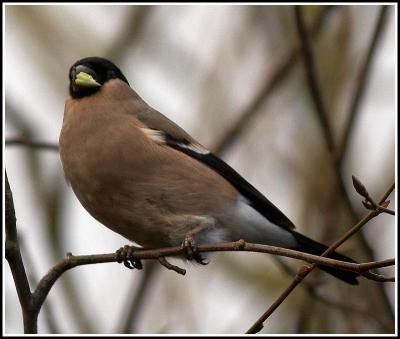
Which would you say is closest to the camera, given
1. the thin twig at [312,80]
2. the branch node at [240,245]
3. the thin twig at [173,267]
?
the branch node at [240,245]

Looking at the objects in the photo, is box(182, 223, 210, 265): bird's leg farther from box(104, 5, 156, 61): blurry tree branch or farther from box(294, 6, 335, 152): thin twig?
box(104, 5, 156, 61): blurry tree branch

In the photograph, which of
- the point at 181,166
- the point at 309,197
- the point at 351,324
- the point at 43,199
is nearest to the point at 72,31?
the point at 43,199

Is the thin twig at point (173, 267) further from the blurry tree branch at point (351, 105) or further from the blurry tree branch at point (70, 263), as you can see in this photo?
the blurry tree branch at point (351, 105)

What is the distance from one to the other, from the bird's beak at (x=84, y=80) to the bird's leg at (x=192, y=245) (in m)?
1.07

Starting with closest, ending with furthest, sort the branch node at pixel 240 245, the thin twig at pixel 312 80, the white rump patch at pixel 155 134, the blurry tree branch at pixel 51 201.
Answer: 1. the branch node at pixel 240 245
2. the thin twig at pixel 312 80
3. the white rump patch at pixel 155 134
4. the blurry tree branch at pixel 51 201

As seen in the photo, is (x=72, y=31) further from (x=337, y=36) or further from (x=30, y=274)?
(x=30, y=274)

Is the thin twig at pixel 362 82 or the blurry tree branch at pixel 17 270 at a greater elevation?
the thin twig at pixel 362 82

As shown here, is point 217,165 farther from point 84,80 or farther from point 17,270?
point 17,270

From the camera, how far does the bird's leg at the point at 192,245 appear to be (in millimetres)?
3535

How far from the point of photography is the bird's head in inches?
161

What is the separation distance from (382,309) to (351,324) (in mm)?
201

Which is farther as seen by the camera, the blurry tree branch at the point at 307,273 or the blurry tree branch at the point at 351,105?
the blurry tree branch at the point at 351,105

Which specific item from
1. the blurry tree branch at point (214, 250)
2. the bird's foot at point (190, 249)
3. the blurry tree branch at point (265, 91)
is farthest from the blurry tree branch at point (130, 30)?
the blurry tree branch at point (214, 250)

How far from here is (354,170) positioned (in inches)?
181
